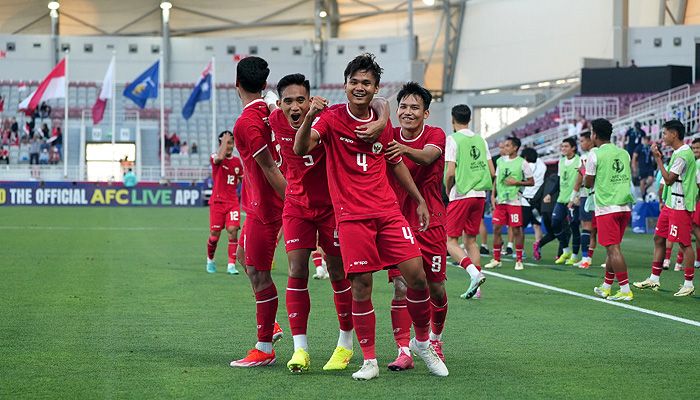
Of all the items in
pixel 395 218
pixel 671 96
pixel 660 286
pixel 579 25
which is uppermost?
pixel 579 25

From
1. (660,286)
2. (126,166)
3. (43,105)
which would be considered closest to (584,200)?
(660,286)

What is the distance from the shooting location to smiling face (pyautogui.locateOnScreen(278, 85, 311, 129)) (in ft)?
24.7

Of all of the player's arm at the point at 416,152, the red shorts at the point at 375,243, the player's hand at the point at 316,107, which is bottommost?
the red shorts at the point at 375,243

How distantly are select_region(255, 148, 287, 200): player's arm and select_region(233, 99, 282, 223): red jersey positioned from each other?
1.4 inches

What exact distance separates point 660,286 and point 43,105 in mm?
42901

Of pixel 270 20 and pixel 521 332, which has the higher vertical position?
pixel 270 20

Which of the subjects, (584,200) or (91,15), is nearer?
(584,200)

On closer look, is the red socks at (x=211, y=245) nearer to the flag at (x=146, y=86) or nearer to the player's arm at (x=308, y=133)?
the player's arm at (x=308, y=133)

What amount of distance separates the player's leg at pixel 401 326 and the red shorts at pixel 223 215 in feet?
27.0

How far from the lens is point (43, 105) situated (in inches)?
2057

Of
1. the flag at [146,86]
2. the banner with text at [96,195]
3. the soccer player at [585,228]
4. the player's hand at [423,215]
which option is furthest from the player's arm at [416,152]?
the flag at [146,86]

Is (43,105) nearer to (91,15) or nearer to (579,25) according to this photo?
(91,15)

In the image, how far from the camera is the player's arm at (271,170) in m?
7.69

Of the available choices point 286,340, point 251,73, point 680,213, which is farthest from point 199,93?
point 251,73
